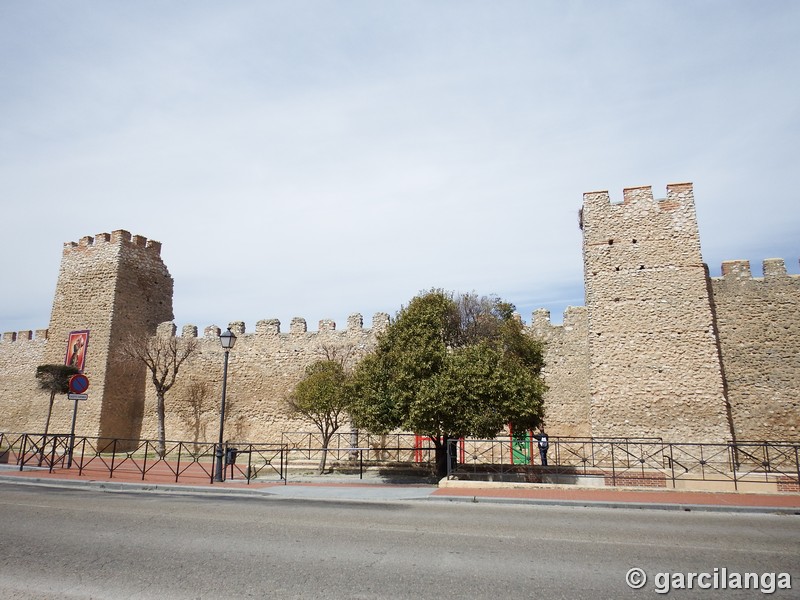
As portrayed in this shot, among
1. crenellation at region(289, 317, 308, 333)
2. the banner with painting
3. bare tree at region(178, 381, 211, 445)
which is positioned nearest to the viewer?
crenellation at region(289, 317, 308, 333)

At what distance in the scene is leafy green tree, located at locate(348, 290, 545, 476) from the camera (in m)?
14.5

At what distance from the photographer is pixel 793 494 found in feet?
38.3

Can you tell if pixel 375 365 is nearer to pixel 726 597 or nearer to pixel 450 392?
pixel 450 392

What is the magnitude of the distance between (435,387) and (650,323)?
769 cm

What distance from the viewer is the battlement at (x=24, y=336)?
1233 inches

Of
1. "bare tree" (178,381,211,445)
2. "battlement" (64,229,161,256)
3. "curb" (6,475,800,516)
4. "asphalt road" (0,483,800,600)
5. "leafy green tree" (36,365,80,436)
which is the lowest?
"curb" (6,475,800,516)

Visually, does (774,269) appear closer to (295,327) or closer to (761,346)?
(761,346)

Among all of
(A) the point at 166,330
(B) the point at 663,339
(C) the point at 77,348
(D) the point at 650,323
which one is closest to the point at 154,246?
(A) the point at 166,330

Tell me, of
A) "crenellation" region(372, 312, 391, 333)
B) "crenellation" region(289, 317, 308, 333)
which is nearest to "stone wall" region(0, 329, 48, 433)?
"crenellation" region(289, 317, 308, 333)

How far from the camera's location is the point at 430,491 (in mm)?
12320

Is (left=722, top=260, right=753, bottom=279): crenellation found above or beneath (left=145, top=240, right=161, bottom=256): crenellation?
beneath

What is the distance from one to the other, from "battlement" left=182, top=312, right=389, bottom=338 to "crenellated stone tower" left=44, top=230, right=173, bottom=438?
2.00 metres

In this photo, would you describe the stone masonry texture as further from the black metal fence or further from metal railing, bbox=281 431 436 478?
metal railing, bbox=281 431 436 478

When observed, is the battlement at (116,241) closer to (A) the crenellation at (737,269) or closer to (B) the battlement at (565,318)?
(B) the battlement at (565,318)
